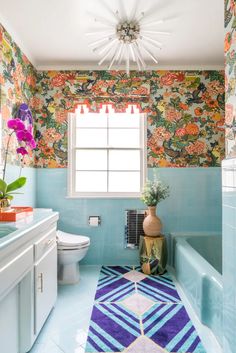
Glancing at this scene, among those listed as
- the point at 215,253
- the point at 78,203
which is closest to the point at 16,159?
the point at 78,203

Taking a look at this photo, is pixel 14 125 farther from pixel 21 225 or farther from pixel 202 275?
pixel 202 275

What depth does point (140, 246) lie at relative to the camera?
3158mm

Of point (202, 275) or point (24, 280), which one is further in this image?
point (202, 275)

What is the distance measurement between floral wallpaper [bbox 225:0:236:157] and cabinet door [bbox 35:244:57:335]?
1440mm

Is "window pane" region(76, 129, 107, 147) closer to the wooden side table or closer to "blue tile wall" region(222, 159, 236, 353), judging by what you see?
the wooden side table

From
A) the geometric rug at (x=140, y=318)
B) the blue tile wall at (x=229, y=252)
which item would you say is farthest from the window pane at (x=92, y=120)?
the blue tile wall at (x=229, y=252)

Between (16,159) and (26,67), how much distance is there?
109cm

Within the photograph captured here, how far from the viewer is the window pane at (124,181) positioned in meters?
3.46

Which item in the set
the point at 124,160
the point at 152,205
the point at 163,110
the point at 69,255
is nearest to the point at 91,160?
the point at 124,160

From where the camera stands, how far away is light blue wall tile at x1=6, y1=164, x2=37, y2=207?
103 inches

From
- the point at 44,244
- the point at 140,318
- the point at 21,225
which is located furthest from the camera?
the point at 140,318

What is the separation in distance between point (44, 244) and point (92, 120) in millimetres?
1985

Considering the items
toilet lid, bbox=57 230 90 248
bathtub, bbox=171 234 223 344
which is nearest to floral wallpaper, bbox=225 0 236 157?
bathtub, bbox=171 234 223 344

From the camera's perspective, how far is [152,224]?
3.03 meters
